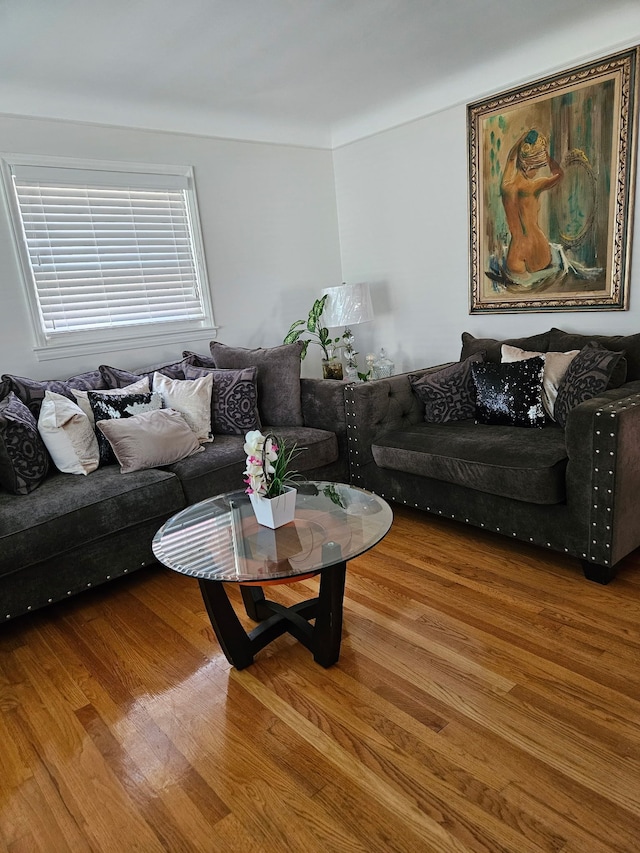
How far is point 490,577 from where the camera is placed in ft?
8.21

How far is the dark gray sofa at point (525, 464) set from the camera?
2.24m

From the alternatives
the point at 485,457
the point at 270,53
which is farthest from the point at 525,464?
the point at 270,53

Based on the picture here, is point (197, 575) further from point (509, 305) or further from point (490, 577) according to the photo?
point (509, 305)

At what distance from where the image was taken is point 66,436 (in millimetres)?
2711

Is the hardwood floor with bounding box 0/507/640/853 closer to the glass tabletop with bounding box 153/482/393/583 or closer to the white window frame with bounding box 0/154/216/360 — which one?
the glass tabletop with bounding box 153/482/393/583

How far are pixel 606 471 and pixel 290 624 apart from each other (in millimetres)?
1356

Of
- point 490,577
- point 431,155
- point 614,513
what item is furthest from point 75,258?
point 614,513

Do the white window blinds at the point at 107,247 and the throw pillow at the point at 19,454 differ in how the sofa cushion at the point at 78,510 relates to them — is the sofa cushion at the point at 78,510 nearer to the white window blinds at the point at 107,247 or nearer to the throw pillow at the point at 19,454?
the throw pillow at the point at 19,454

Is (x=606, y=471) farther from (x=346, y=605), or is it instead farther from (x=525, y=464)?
(x=346, y=605)

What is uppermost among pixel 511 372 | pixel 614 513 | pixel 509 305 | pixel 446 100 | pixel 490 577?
pixel 446 100

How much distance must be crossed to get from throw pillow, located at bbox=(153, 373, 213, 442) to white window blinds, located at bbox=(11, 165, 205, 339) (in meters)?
0.67

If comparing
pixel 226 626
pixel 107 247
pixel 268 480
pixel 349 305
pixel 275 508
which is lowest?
pixel 226 626

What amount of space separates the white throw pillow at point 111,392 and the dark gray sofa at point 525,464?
1.16 metres

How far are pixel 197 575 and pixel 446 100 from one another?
3349mm
